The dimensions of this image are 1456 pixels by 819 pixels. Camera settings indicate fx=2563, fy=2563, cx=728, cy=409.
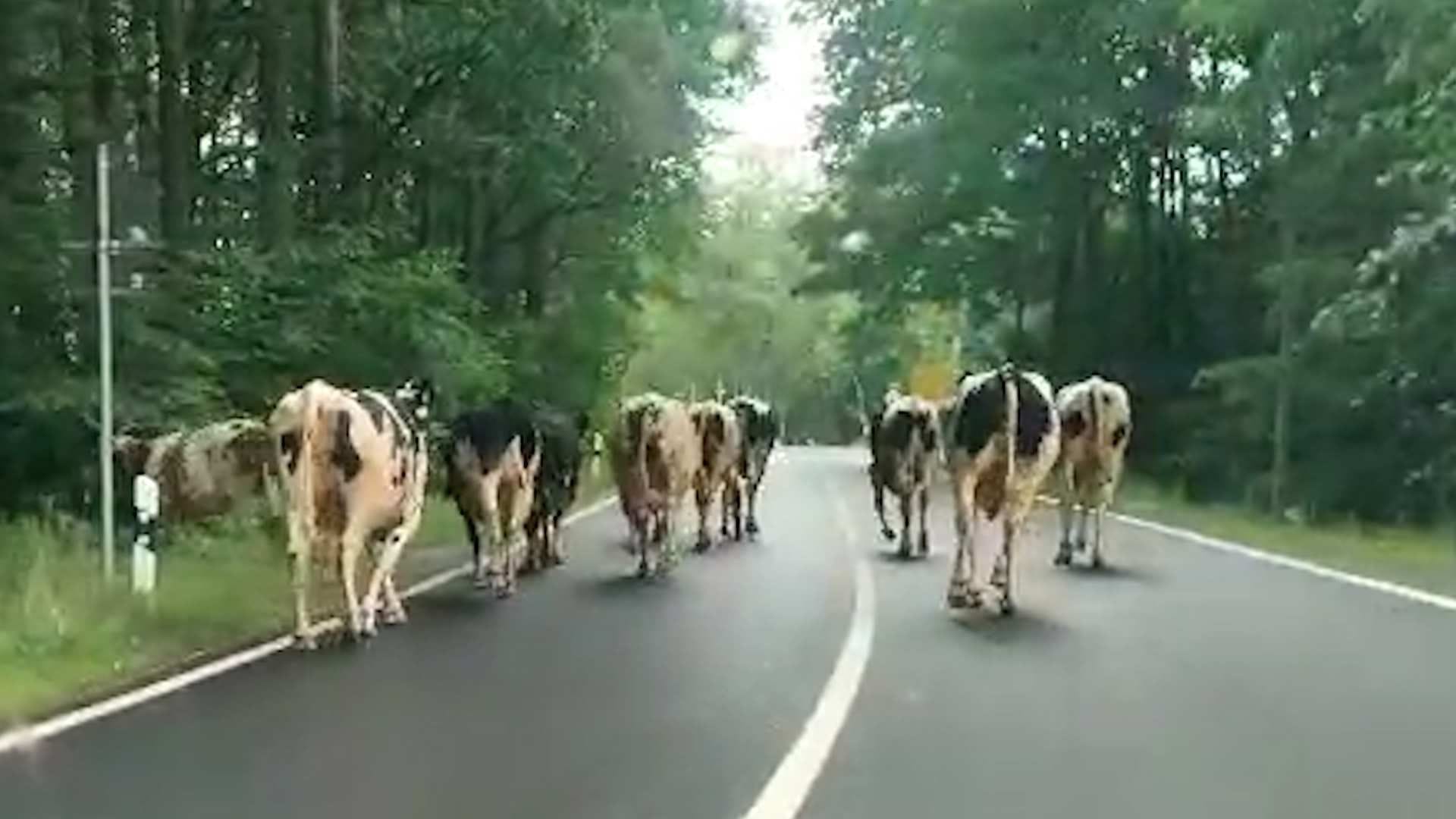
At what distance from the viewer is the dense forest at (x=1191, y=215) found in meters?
34.3

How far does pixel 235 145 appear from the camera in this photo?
3378 cm

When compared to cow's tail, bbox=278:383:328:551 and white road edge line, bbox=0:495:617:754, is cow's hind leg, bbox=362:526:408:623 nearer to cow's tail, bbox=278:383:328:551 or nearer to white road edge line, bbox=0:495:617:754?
white road edge line, bbox=0:495:617:754

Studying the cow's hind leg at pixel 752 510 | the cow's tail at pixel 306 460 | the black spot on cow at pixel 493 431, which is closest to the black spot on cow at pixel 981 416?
the black spot on cow at pixel 493 431

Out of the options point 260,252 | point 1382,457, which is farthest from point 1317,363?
point 260,252

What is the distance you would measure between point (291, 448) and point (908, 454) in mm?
11883

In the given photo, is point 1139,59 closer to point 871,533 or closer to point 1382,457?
point 1382,457

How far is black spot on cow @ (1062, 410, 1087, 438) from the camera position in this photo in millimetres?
26203

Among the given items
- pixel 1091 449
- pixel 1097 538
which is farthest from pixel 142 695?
pixel 1091 449

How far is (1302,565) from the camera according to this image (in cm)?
2544

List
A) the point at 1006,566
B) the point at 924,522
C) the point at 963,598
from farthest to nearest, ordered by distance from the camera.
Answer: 1. the point at 924,522
2. the point at 1006,566
3. the point at 963,598

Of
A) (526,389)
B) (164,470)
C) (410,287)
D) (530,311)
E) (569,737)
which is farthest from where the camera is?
(530,311)

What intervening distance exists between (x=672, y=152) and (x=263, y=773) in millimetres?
33512

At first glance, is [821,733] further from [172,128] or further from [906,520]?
[172,128]

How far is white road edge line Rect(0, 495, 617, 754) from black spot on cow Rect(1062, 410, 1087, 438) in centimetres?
1029
